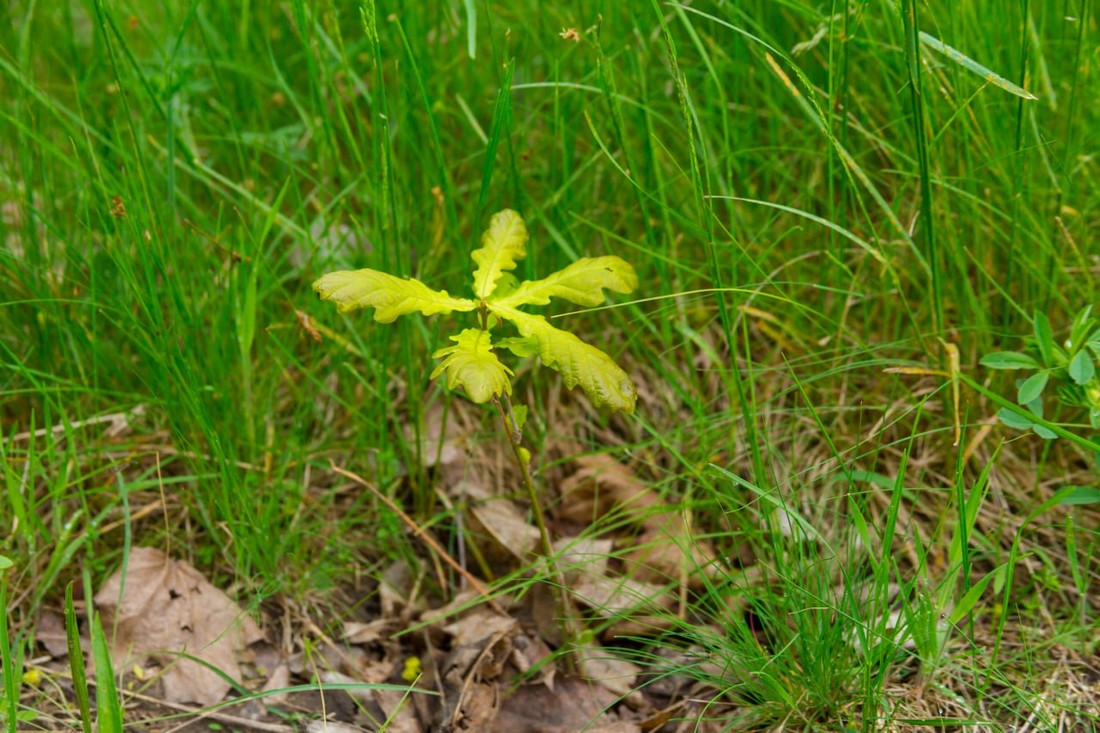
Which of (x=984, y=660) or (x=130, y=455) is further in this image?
(x=130, y=455)

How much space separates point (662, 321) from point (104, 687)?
1.19 metres

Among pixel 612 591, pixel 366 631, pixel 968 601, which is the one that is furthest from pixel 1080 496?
pixel 366 631

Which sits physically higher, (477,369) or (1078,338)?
(477,369)

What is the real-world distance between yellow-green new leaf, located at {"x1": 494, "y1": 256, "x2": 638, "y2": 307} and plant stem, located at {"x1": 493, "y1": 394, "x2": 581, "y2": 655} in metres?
0.16

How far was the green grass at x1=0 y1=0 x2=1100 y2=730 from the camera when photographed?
1.69m

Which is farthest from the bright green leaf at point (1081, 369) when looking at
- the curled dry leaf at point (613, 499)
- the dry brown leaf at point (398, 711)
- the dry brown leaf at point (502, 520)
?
the dry brown leaf at point (398, 711)

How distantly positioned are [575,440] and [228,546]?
0.72 metres

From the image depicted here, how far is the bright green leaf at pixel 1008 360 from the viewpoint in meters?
1.65

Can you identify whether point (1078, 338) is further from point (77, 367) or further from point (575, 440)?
point (77, 367)

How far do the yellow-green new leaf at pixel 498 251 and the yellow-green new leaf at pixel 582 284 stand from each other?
3 centimetres

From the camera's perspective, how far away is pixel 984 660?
159 cm

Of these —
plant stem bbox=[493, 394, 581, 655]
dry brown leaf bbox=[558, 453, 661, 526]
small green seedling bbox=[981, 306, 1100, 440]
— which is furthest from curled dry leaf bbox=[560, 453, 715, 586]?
small green seedling bbox=[981, 306, 1100, 440]

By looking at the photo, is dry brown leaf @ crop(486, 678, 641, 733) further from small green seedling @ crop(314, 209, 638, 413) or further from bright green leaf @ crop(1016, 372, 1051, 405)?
bright green leaf @ crop(1016, 372, 1051, 405)

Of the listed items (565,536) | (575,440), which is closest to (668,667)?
(565,536)
